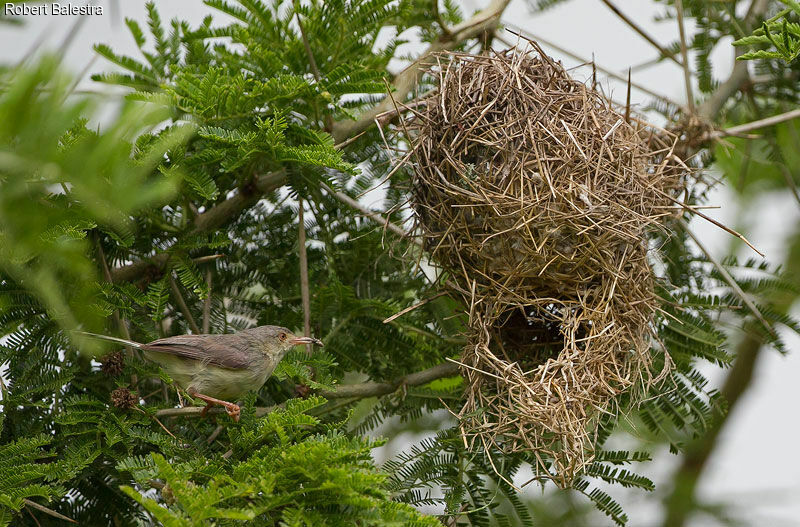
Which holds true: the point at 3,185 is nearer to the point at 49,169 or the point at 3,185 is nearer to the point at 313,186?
the point at 49,169

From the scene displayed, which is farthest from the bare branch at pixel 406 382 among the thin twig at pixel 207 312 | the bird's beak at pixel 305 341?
the thin twig at pixel 207 312

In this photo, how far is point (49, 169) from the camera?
172 centimetres

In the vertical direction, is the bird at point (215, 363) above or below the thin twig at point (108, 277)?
below

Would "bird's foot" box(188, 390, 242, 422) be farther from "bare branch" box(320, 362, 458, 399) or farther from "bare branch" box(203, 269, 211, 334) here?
"bare branch" box(320, 362, 458, 399)

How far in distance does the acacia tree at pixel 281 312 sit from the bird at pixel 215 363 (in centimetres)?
9

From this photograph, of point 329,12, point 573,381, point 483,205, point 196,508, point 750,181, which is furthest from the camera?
point 750,181

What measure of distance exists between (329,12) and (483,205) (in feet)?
4.73

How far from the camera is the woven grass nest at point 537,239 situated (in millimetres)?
3752

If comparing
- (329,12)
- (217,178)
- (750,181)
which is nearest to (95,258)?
(217,178)

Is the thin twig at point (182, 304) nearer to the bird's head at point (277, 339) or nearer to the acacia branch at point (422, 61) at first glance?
the bird's head at point (277, 339)

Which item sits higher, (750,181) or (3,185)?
(750,181)

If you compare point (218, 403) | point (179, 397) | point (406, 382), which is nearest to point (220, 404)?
point (218, 403)

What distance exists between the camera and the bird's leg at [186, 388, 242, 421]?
3.82 metres

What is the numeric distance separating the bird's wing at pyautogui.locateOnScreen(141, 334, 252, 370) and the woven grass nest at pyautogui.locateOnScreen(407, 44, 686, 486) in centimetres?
106
